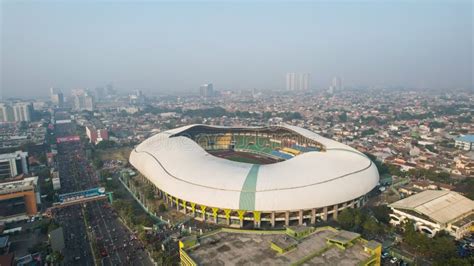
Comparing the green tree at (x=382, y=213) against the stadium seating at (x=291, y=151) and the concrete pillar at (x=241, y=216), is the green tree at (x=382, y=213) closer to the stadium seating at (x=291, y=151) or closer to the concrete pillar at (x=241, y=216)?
the concrete pillar at (x=241, y=216)

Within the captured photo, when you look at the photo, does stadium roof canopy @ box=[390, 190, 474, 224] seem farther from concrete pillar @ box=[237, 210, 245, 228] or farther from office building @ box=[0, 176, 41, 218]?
office building @ box=[0, 176, 41, 218]

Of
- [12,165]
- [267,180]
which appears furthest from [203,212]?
[12,165]

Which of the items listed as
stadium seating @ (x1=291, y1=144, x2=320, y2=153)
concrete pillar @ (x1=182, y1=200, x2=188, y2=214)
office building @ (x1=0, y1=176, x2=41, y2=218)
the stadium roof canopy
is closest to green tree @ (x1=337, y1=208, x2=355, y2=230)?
the stadium roof canopy

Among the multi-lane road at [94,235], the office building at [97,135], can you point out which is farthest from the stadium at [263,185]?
the office building at [97,135]

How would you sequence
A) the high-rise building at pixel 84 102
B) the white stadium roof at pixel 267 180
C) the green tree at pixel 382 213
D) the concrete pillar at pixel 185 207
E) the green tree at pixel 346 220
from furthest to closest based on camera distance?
the high-rise building at pixel 84 102
the concrete pillar at pixel 185 207
the green tree at pixel 382 213
the green tree at pixel 346 220
the white stadium roof at pixel 267 180

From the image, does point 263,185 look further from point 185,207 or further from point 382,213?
point 382,213

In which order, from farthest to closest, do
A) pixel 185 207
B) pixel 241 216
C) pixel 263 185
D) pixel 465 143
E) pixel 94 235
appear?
pixel 465 143, pixel 185 207, pixel 94 235, pixel 241 216, pixel 263 185

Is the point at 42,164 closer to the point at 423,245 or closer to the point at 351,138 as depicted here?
the point at 423,245
